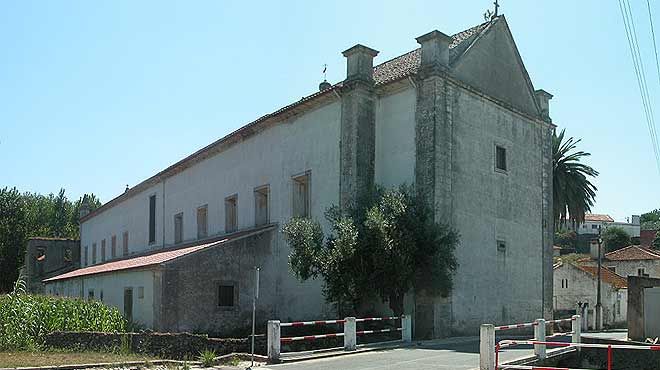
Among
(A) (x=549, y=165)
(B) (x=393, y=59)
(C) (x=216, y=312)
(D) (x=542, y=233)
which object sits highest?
(B) (x=393, y=59)

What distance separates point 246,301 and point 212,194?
10133 millimetres

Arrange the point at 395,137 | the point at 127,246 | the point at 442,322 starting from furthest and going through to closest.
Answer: the point at 127,246, the point at 395,137, the point at 442,322

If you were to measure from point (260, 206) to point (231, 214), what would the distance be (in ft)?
11.3

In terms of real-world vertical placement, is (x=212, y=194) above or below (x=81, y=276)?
above

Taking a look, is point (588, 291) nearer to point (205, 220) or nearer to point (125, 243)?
point (205, 220)

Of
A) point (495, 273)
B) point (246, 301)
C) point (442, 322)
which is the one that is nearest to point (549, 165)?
point (495, 273)

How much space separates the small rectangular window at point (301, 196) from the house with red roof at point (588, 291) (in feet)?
74.0

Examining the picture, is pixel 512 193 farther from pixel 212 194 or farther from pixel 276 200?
pixel 212 194

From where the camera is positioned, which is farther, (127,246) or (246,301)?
(127,246)

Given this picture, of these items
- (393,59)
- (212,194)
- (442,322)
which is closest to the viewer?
(442,322)

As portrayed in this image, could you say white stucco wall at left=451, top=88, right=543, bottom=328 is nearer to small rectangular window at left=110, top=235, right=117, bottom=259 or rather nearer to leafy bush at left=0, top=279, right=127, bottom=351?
leafy bush at left=0, top=279, right=127, bottom=351

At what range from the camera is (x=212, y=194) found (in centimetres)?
3678

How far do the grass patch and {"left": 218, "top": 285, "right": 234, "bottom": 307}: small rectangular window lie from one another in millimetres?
8344

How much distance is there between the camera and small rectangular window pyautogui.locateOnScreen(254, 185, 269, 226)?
32056 millimetres
